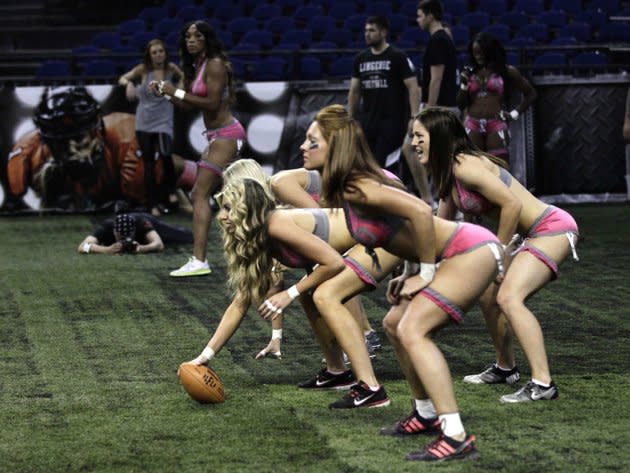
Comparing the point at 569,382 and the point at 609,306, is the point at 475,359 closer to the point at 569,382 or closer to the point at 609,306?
the point at 569,382

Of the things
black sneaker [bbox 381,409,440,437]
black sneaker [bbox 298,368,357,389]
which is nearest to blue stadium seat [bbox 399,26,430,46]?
black sneaker [bbox 298,368,357,389]

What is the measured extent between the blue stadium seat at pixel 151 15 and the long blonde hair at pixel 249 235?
Result: 15.1m

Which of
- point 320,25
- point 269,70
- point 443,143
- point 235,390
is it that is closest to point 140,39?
point 269,70

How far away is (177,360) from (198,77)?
3.64 meters

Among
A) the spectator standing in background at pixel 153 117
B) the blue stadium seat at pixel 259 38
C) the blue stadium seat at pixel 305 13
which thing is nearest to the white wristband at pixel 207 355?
the spectator standing in background at pixel 153 117

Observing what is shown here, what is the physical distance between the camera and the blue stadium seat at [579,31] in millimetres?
19609

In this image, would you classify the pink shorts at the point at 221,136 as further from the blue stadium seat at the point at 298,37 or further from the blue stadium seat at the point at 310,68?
the blue stadium seat at the point at 298,37

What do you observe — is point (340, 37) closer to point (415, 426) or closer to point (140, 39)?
point (140, 39)

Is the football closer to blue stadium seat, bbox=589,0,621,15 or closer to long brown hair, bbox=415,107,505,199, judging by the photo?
long brown hair, bbox=415,107,505,199

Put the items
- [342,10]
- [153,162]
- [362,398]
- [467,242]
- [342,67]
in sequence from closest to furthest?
1. [467,242]
2. [362,398]
3. [153,162]
4. [342,67]
5. [342,10]

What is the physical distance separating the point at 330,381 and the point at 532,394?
110 cm

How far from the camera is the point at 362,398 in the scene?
651 centimetres

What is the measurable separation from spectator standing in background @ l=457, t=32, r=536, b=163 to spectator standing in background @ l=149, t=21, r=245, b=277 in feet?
9.53

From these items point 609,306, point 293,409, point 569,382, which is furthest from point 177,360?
point 609,306
